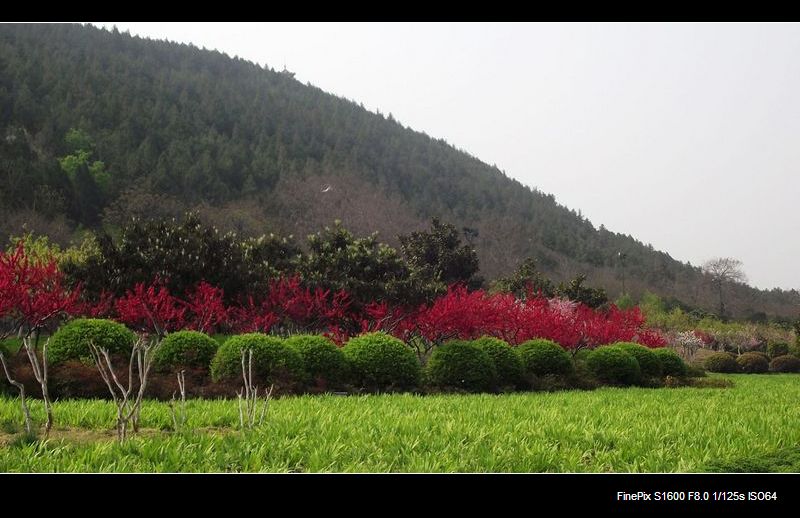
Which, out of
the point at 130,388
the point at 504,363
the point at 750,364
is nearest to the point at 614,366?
the point at 504,363

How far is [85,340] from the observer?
9.89 meters

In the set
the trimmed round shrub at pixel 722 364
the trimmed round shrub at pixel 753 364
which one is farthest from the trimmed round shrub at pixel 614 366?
the trimmed round shrub at pixel 753 364

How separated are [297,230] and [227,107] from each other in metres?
32.8

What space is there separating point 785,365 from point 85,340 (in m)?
28.0

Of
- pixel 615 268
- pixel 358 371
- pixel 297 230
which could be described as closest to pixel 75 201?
pixel 297 230

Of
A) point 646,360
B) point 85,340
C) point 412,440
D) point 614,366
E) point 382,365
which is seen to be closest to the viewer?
point 412,440

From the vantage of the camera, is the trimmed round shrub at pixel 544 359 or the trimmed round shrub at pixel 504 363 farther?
the trimmed round shrub at pixel 544 359

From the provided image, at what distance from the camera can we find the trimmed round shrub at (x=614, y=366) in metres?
14.3

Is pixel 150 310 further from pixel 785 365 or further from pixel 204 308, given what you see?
pixel 785 365

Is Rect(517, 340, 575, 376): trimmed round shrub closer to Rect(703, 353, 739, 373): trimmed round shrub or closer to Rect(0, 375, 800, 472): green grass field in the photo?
Rect(0, 375, 800, 472): green grass field

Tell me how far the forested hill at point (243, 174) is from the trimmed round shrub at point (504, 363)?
26.9 metres

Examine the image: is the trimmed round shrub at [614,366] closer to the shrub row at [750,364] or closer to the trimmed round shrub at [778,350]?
the shrub row at [750,364]

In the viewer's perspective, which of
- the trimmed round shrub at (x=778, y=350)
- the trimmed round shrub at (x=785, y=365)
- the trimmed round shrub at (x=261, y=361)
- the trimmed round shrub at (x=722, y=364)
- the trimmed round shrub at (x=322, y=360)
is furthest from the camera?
the trimmed round shrub at (x=778, y=350)

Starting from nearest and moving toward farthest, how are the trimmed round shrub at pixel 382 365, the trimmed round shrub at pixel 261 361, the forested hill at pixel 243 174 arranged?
the trimmed round shrub at pixel 261 361 < the trimmed round shrub at pixel 382 365 < the forested hill at pixel 243 174
